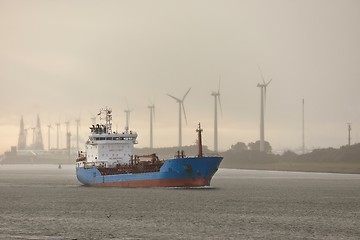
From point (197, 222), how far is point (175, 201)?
91.3 feet

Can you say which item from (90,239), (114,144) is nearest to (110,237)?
(90,239)

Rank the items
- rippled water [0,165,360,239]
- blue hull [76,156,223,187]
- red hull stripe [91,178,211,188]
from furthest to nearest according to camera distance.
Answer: red hull stripe [91,178,211,188]
blue hull [76,156,223,187]
rippled water [0,165,360,239]

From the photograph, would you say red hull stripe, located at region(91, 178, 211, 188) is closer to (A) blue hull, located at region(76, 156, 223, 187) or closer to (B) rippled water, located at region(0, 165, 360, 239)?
(A) blue hull, located at region(76, 156, 223, 187)

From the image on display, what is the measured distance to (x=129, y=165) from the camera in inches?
5192

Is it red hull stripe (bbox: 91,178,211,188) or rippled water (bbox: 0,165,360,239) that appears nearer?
rippled water (bbox: 0,165,360,239)

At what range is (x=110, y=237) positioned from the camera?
66.1m

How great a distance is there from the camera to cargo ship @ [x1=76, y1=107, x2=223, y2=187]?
12225cm

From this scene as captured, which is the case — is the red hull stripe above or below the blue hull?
below

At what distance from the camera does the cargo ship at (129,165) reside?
122250mm

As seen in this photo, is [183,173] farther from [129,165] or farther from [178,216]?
[178,216]

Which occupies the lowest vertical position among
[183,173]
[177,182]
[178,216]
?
[178,216]

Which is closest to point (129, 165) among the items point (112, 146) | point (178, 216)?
point (112, 146)

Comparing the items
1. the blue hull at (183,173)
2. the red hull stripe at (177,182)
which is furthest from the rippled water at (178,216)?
the blue hull at (183,173)

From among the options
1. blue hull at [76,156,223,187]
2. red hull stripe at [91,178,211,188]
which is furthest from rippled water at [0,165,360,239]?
blue hull at [76,156,223,187]
